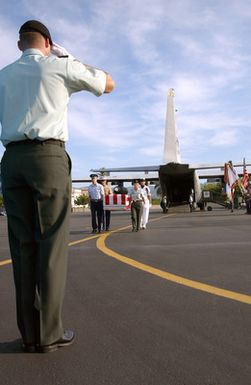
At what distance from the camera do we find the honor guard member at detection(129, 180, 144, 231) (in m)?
13.4

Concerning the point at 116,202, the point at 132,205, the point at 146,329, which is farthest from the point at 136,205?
the point at 146,329

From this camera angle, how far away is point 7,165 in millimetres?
2846

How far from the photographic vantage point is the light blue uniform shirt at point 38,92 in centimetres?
280

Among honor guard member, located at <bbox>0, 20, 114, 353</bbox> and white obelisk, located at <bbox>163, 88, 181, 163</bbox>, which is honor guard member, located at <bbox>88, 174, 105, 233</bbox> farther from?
white obelisk, located at <bbox>163, 88, 181, 163</bbox>

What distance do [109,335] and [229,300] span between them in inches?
52.2

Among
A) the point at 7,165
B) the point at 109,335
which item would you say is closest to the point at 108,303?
the point at 109,335

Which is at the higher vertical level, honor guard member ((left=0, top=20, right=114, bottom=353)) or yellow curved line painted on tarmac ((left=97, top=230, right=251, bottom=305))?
honor guard member ((left=0, top=20, right=114, bottom=353))

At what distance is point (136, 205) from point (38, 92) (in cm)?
1106

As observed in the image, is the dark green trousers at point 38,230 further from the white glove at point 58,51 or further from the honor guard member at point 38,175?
the white glove at point 58,51

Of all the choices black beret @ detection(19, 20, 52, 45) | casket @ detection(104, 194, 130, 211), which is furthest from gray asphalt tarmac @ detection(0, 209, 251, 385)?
casket @ detection(104, 194, 130, 211)

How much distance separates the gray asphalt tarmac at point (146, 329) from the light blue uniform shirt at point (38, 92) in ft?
4.53

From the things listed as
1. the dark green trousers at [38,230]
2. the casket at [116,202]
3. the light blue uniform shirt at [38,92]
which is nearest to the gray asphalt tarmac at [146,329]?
the dark green trousers at [38,230]

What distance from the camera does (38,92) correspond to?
2.82 metres

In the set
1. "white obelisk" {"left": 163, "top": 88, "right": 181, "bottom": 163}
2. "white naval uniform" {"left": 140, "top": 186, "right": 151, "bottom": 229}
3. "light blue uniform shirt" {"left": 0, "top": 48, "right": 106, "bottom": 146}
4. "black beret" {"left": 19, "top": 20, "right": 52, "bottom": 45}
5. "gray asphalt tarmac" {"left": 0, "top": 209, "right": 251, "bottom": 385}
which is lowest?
"gray asphalt tarmac" {"left": 0, "top": 209, "right": 251, "bottom": 385}
